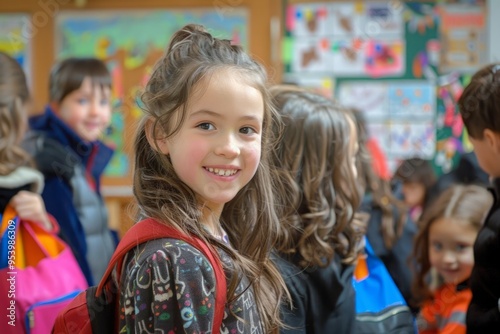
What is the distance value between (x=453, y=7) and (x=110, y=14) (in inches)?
89.9

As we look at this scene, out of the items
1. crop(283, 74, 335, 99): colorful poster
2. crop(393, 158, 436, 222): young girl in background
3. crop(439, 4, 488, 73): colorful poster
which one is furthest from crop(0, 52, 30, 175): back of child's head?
crop(439, 4, 488, 73): colorful poster

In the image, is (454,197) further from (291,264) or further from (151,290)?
(151,290)

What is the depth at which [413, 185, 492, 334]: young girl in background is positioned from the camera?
2.12m

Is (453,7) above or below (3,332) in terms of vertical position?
above

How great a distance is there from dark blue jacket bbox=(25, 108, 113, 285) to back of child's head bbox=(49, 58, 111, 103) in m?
0.10

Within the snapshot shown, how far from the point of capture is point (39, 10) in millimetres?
4574

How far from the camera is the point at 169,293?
979 millimetres

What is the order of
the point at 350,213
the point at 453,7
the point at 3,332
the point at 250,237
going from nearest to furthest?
1. the point at 250,237
2. the point at 3,332
3. the point at 350,213
4. the point at 453,7

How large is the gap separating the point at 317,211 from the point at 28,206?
73 cm

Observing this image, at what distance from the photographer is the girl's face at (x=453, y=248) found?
216cm

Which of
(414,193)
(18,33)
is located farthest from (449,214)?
(18,33)

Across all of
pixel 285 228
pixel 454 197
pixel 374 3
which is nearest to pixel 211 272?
pixel 285 228

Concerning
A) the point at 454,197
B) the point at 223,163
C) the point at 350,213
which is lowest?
the point at 454,197

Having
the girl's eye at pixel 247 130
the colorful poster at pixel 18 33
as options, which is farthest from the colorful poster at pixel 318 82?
the girl's eye at pixel 247 130
